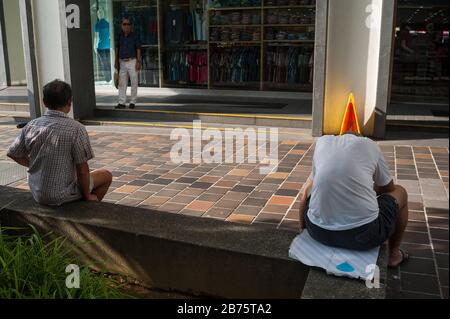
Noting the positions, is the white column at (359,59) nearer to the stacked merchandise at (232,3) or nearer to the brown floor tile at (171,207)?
the brown floor tile at (171,207)

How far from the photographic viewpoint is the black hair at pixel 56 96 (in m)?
3.48

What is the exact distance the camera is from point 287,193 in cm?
511

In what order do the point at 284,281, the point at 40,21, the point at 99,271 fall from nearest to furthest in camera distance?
the point at 284,281
the point at 99,271
the point at 40,21

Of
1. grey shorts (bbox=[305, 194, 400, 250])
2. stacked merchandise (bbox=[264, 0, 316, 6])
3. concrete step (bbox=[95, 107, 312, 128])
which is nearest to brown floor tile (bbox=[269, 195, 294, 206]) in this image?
grey shorts (bbox=[305, 194, 400, 250])

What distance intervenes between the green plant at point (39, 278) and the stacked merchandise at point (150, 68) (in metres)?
10.5

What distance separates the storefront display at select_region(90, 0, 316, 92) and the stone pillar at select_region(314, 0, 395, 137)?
429 cm

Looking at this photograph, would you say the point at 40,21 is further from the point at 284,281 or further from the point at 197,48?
the point at 284,281

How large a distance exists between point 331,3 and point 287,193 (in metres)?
3.52

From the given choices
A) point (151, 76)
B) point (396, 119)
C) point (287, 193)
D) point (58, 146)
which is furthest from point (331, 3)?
point (151, 76)

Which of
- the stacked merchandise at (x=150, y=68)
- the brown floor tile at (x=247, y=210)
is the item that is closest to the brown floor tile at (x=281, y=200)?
the brown floor tile at (x=247, y=210)

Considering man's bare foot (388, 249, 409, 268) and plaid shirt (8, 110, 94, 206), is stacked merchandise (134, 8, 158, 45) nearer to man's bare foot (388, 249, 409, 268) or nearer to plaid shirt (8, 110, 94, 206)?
plaid shirt (8, 110, 94, 206)

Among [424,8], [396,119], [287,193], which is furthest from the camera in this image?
[424,8]

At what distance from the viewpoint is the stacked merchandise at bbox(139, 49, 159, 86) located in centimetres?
1323

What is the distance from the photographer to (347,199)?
9.28 ft
